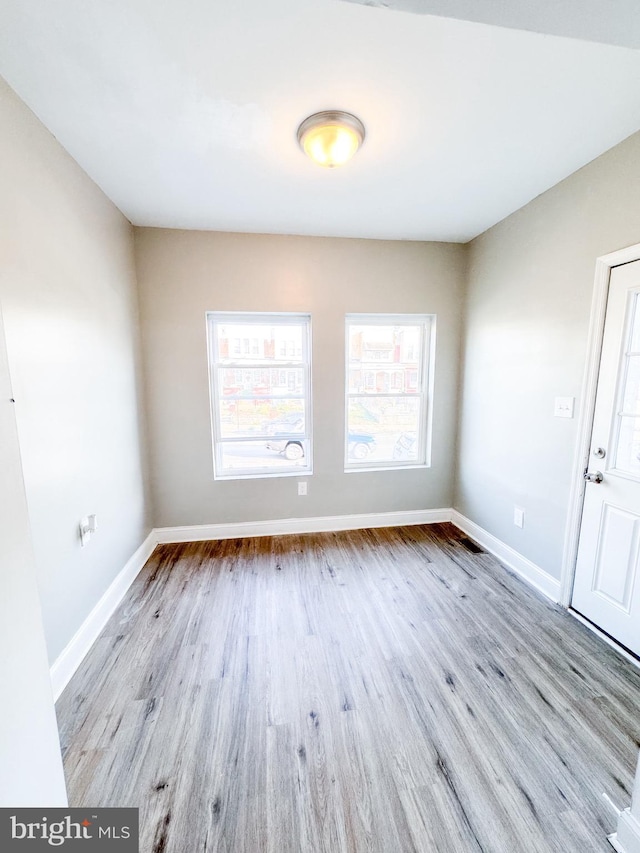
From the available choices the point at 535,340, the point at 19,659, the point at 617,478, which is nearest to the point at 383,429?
the point at 535,340

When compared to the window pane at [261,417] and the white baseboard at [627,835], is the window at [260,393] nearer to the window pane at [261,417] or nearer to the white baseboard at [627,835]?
the window pane at [261,417]

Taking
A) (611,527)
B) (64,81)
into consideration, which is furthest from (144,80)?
(611,527)

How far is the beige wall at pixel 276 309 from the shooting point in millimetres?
2576

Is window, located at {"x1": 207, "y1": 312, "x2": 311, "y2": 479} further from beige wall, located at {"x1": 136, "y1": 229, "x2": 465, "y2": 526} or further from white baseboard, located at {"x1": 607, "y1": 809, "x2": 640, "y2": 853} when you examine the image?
white baseboard, located at {"x1": 607, "y1": 809, "x2": 640, "y2": 853}

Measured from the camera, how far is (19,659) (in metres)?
0.81

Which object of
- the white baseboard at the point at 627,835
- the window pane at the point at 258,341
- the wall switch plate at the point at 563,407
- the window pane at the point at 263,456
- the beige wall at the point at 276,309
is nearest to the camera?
the white baseboard at the point at 627,835

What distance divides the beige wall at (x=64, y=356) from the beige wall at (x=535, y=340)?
2.64 meters

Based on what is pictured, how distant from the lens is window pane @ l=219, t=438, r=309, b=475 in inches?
114

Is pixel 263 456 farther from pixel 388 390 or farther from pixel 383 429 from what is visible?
pixel 388 390

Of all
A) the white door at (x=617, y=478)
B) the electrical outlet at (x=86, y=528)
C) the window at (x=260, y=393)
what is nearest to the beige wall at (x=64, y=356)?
the electrical outlet at (x=86, y=528)

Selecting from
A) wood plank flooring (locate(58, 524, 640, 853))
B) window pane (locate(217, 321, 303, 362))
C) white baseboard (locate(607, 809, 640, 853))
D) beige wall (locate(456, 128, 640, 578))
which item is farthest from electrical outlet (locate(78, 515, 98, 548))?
beige wall (locate(456, 128, 640, 578))

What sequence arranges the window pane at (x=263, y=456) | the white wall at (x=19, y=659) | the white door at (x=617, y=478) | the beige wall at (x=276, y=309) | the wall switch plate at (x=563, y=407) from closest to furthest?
the white wall at (x=19, y=659)
the white door at (x=617, y=478)
the wall switch plate at (x=563, y=407)
the beige wall at (x=276, y=309)
the window pane at (x=263, y=456)

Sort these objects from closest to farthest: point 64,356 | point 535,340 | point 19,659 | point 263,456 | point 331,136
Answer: point 19,659 → point 331,136 → point 64,356 → point 535,340 → point 263,456

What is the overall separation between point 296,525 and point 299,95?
279 cm
